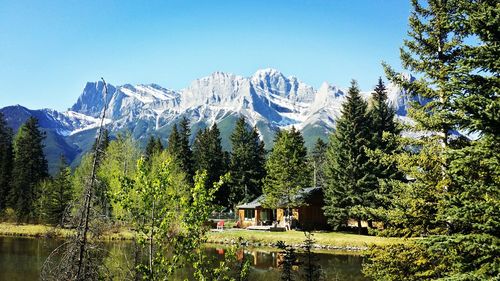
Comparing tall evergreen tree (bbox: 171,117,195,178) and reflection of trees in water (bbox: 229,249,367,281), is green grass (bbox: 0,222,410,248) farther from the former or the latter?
tall evergreen tree (bbox: 171,117,195,178)

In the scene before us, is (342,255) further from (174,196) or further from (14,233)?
(14,233)

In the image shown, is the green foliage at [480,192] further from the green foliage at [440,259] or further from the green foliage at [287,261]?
the green foliage at [287,261]

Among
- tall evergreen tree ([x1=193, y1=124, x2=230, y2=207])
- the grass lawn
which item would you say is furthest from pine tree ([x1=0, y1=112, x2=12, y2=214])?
the grass lawn

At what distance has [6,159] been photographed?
63500mm

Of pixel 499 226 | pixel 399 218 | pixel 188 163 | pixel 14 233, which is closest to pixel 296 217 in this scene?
pixel 188 163

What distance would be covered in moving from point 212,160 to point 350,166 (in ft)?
98.8

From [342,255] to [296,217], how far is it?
61.3 ft

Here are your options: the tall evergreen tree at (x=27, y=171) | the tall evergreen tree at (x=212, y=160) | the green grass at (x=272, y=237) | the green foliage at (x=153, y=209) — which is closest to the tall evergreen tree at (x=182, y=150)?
the tall evergreen tree at (x=212, y=160)

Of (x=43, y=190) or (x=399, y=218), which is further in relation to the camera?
(x=43, y=190)

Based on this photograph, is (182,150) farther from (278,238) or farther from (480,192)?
(480,192)

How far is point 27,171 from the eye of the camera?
61000 millimetres

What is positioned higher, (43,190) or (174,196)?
(43,190)

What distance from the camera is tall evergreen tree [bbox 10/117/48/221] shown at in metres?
56.0

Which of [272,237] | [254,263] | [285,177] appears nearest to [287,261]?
[254,263]
